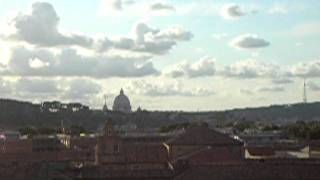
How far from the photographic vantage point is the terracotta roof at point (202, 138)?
75312 mm

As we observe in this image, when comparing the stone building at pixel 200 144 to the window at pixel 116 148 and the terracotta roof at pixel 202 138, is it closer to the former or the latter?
the terracotta roof at pixel 202 138

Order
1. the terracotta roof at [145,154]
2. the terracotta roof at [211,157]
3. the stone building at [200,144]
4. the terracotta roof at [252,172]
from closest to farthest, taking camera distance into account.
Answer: the terracotta roof at [252,172] → the terracotta roof at [211,157] → the terracotta roof at [145,154] → the stone building at [200,144]

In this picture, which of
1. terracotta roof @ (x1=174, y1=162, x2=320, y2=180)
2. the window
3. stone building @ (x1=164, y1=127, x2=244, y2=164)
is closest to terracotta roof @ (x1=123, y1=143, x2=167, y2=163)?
the window

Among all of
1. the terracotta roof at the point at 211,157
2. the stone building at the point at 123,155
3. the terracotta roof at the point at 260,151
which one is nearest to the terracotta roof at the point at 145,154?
the stone building at the point at 123,155

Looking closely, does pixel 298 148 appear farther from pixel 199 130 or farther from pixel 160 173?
pixel 160 173

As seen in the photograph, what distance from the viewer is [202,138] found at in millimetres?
75938

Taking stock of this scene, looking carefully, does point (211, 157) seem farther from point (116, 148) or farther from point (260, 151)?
point (260, 151)

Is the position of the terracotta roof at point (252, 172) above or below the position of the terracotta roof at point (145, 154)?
below

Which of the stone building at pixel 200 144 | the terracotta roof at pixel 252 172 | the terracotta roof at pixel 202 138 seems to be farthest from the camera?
the terracotta roof at pixel 202 138

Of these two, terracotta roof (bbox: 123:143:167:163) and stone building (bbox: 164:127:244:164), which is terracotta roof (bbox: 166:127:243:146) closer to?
stone building (bbox: 164:127:244:164)

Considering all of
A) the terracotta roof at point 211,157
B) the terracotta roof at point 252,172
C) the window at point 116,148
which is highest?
the window at point 116,148

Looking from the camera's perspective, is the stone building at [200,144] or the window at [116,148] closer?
the window at [116,148]

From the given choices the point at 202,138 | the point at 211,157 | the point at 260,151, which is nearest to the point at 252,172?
the point at 211,157

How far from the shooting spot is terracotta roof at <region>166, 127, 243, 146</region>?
75.3 metres
